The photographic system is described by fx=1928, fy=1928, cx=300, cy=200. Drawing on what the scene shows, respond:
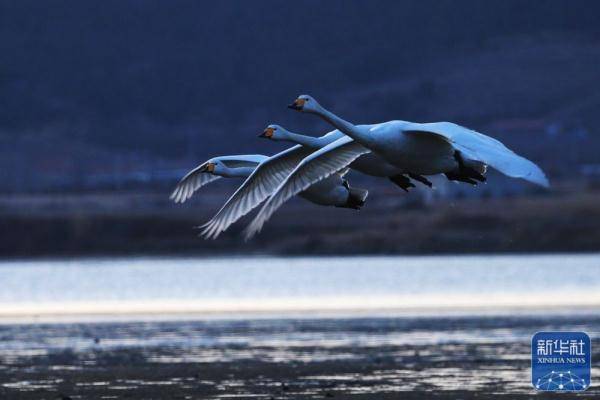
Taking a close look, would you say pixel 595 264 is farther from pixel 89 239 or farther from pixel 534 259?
pixel 89 239

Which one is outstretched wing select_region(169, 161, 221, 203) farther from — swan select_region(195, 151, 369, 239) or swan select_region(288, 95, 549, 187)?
swan select_region(288, 95, 549, 187)

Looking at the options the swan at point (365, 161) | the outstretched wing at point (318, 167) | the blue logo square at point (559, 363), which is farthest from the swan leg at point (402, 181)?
the blue logo square at point (559, 363)

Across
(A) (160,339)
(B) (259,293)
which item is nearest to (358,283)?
(B) (259,293)

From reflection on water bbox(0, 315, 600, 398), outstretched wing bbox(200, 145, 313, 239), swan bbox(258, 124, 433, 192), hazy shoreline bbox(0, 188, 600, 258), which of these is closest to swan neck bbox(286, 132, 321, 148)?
swan bbox(258, 124, 433, 192)

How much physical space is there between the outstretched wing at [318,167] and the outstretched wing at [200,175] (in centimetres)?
250

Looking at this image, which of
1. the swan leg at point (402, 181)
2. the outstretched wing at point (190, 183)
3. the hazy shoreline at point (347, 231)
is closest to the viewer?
the swan leg at point (402, 181)

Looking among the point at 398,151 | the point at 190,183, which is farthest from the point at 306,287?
the point at 398,151

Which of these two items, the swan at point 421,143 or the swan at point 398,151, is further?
the swan at point 398,151

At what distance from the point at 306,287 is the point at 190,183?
27688 millimetres

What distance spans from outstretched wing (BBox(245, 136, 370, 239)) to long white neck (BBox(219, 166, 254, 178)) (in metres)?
2.37

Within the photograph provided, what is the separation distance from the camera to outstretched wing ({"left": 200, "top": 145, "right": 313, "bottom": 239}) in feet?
79.7

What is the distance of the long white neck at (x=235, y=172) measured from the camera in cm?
2630

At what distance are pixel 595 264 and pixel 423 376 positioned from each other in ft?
116

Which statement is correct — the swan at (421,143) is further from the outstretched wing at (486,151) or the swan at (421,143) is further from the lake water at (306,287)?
the lake water at (306,287)
